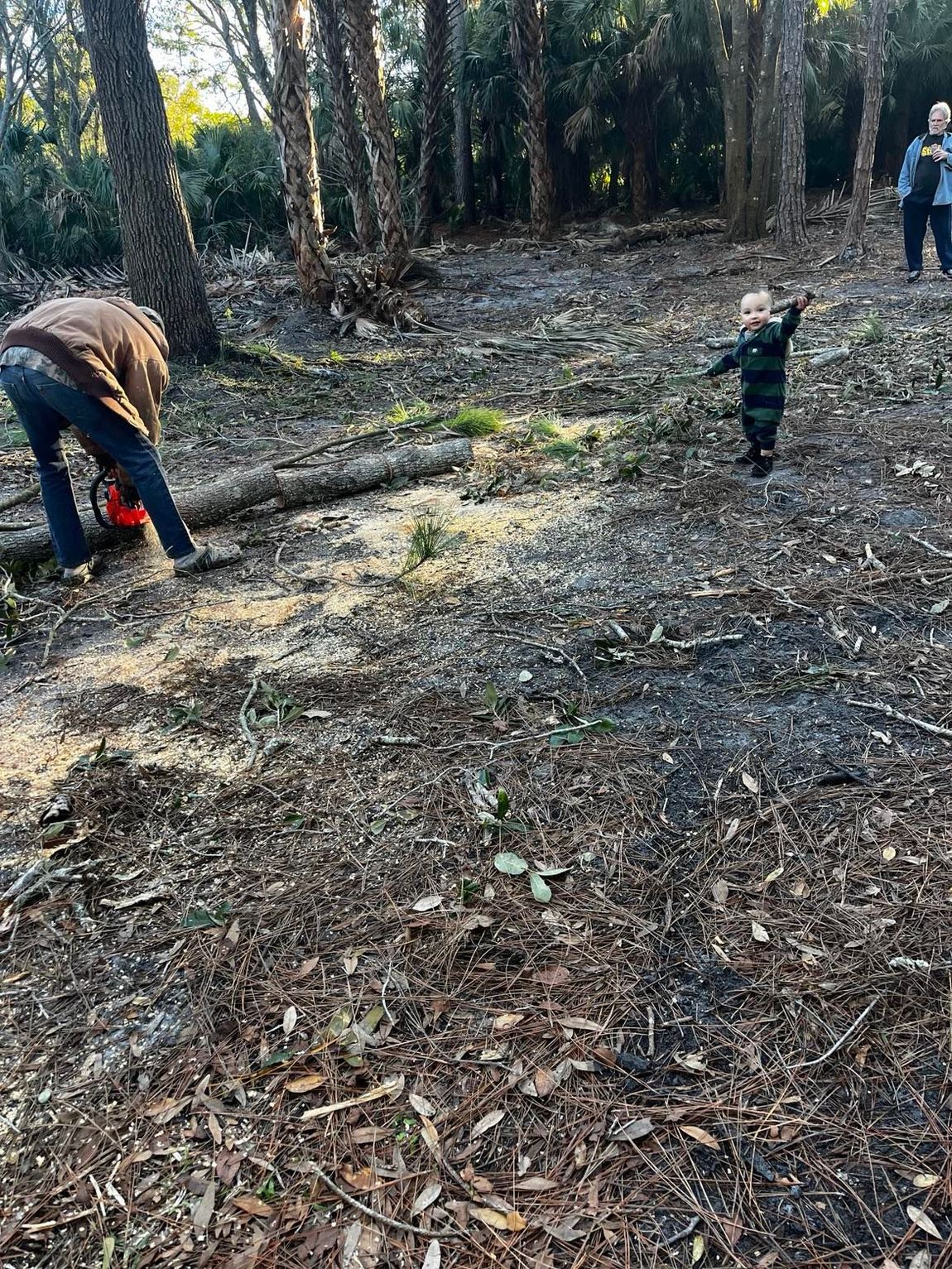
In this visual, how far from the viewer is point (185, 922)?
238 cm

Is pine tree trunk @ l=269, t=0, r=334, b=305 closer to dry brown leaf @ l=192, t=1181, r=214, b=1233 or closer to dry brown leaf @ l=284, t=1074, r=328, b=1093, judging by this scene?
dry brown leaf @ l=284, t=1074, r=328, b=1093

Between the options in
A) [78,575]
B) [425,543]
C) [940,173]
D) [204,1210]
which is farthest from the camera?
[940,173]

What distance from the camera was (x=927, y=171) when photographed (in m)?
9.01

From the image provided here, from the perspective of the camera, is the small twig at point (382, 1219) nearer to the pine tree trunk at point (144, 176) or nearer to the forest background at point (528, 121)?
the pine tree trunk at point (144, 176)

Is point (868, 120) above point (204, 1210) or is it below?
above

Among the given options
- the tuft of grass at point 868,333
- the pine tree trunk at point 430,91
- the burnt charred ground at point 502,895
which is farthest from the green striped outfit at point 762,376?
the pine tree trunk at point 430,91

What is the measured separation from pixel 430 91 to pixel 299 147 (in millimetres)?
6334

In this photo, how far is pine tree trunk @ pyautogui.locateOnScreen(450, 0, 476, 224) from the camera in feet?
59.8

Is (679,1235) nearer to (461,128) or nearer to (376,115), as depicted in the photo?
(376,115)

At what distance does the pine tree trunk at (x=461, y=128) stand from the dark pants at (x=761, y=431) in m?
16.4

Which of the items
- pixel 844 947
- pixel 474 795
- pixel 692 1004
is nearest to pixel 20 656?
pixel 474 795

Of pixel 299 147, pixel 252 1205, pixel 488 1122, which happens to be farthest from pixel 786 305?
pixel 299 147

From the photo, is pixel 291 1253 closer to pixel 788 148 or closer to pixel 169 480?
pixel 169 480

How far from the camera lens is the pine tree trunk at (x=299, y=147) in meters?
9.77
